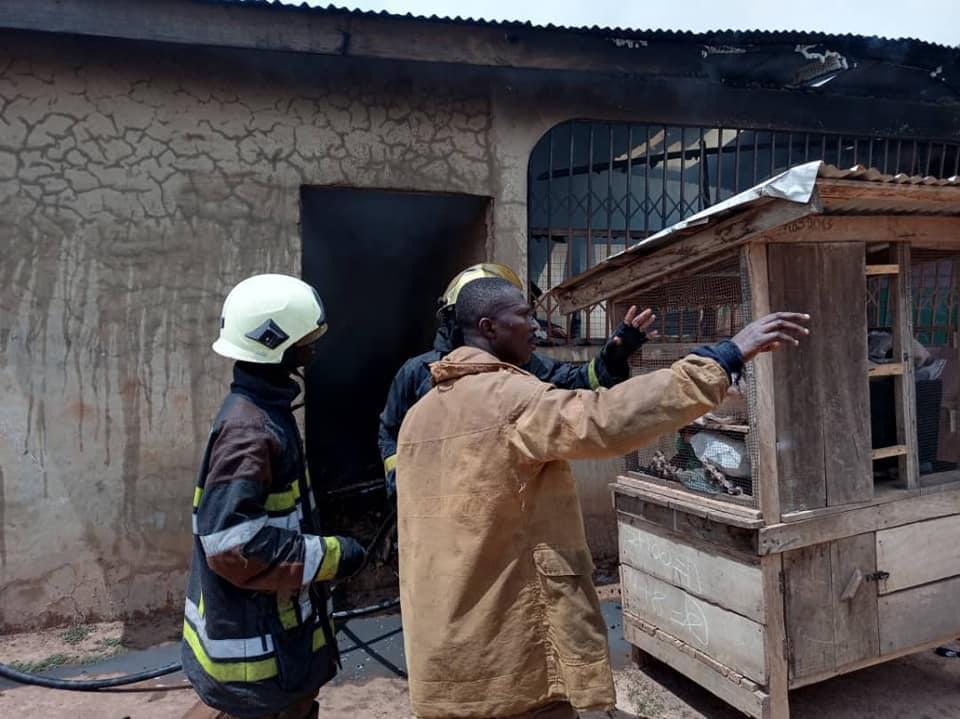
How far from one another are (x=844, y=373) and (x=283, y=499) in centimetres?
249

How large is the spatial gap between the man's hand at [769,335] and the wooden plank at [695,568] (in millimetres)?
1542

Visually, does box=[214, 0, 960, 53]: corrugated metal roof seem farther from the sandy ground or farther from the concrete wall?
the sandy ground

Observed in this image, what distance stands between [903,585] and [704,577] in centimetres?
96

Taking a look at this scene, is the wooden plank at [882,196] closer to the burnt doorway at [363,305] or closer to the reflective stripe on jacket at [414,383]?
the reflective stripe on jacket at [414,383]

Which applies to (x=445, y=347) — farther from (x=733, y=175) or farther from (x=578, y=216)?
(x=733, y=175)

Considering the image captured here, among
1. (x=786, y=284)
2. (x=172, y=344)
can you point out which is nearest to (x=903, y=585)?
(x=786, y=284)

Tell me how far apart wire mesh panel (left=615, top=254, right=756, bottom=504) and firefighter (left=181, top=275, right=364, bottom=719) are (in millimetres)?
1634

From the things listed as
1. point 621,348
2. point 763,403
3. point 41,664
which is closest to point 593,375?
point 621,348

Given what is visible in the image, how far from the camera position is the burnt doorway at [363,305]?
21.9ft

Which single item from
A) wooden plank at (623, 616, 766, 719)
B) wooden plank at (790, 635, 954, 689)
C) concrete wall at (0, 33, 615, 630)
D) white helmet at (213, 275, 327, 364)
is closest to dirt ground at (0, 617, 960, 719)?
wooden plank at (623, 616, 766, 719)

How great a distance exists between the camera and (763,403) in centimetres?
283

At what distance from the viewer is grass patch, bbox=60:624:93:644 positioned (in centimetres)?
420

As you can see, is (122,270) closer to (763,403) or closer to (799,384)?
(763,403)

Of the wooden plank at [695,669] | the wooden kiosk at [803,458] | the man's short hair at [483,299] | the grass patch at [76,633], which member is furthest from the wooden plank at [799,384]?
the grass patch at [76,633]
